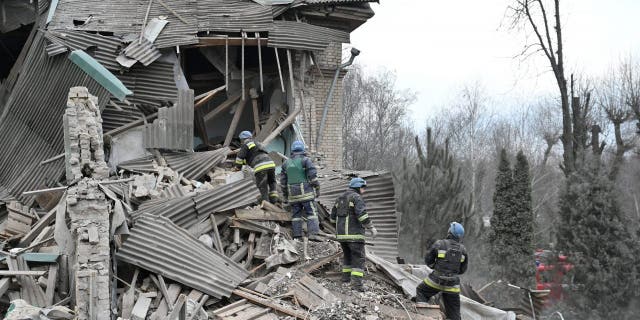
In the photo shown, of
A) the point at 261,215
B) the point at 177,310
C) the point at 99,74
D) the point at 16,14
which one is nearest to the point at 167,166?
the point at 99,74

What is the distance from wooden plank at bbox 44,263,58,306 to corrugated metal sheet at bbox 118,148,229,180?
3293 millimetres

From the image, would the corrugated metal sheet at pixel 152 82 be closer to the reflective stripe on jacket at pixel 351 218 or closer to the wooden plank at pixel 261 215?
the wooden plank at pixel 261 215

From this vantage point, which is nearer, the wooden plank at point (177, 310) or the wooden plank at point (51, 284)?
the wooden plank at point (177, 310)

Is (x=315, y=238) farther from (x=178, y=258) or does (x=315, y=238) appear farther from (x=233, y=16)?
(x=233, y=16)

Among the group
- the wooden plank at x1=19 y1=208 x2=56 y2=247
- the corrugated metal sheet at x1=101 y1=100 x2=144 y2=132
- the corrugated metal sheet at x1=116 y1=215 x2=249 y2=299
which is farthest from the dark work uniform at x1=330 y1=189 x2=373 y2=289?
the corrugated metal sheet at x1=101 y1=100 x2=144 y2=132

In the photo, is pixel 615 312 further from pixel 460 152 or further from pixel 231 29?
pixel 460 152

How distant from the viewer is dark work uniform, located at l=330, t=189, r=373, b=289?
27.3ft

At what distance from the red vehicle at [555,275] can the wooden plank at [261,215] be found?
982 cm

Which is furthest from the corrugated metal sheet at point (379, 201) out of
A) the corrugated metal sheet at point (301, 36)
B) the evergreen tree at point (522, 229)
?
the evergreen tree at point (522, 229)

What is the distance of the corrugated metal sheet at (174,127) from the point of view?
11141mm

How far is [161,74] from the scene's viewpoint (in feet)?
40.2

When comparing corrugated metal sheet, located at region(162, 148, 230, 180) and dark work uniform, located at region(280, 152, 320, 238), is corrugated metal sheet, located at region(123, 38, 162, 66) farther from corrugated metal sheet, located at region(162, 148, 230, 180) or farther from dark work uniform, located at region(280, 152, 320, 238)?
dark work uniform, located at region(280, 152, 320, 238)

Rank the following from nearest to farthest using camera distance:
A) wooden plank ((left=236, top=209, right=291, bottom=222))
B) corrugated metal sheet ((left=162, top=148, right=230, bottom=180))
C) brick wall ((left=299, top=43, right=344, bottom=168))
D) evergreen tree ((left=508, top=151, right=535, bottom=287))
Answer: wooden plank ((left=236, top=209, right=291, bottom=222))
corrugated metal sheet ((left=162, top=148, right=230, bottom=180))
brick wall ((left=299, top=43, right=344, bottom=168))
evergreen tree ((left=508, top=151, right=535, bottom=287))

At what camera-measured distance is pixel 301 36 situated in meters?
13.3
